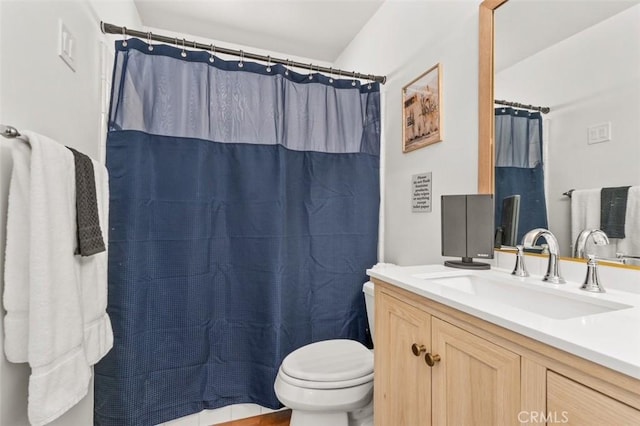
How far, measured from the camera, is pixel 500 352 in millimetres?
597

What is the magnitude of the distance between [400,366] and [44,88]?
1.41 metres

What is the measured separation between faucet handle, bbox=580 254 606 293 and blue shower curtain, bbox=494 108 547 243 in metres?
0.23

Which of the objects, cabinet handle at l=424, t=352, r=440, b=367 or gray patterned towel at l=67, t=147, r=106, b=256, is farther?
gray patterned towel at l=67, t=147, r=106, b=256

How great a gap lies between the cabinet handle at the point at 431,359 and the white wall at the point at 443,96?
2.33ft

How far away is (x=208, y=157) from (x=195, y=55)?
0.52 meters

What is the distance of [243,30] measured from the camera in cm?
206

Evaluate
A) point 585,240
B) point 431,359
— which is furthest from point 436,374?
point 585,240

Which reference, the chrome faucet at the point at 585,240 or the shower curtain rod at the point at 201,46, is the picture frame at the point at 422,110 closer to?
the shower curtain rod at the point at 201,46

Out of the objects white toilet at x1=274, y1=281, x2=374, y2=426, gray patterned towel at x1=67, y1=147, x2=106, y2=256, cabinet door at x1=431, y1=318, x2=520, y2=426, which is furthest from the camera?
white toilet at x1=274, y1=281, x2=374, y2=426

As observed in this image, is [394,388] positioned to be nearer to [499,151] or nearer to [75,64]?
[499,151]

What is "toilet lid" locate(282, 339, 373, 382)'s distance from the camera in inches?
47.6

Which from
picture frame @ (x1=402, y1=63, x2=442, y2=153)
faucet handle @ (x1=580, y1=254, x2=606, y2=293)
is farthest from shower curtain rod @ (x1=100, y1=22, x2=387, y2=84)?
faucet handle @ (x1=580, y1=254, x2=606, y2=293)

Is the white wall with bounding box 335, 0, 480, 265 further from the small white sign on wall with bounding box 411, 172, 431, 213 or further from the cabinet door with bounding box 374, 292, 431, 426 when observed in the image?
the cabinet door with bounding box 374, 292, 431, 426

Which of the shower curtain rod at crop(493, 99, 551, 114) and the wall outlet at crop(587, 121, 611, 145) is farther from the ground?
the shower curtain rod at crop(493, 99, 551, 114)
